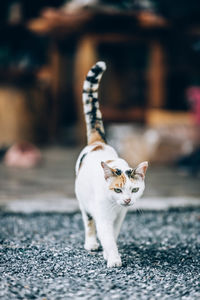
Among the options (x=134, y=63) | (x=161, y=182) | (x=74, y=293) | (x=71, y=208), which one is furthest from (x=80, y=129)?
(x=74, y=293)

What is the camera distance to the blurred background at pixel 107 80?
6.55 m

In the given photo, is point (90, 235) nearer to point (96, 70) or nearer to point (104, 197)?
point (104, 197)

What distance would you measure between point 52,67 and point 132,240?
18.3 ft

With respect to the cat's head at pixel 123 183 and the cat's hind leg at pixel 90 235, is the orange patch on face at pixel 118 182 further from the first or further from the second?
the cat's hind leg at pixel 90 235

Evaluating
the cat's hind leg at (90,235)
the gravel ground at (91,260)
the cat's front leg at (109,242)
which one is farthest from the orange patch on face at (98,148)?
the gravel ground at (91,260)

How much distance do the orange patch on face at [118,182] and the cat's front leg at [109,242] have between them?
0.85 ft

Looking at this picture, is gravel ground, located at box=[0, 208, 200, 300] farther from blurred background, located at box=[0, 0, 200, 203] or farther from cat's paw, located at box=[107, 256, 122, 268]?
blurred background, located at box=[0, 0, 200, 203]

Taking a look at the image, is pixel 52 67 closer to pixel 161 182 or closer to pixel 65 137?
pixel 65 137

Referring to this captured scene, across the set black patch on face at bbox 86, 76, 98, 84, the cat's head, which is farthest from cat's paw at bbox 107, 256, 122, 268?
black patch on face at bbox 86, 76, 98, 84

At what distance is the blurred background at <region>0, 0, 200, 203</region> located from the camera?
21.5 feet

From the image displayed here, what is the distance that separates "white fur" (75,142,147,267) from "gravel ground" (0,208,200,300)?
14 cm

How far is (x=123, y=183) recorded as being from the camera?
2.62m

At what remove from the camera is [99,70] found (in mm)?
3129

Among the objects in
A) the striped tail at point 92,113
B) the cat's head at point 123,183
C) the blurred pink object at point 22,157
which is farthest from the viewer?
the blurred pink object at point 22,157
